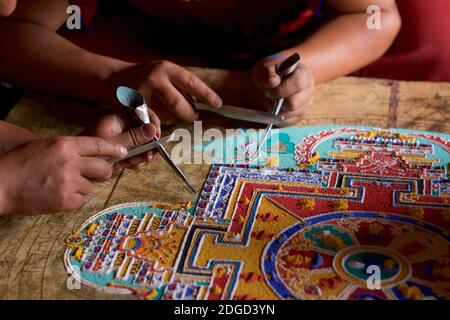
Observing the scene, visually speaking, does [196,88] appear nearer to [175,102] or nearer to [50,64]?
[175,102]

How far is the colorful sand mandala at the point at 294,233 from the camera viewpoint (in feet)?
2.56

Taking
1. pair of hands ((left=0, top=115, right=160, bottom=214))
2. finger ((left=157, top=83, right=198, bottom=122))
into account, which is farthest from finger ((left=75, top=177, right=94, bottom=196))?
finger ((left=157, top=83, right=198, bottom=122))

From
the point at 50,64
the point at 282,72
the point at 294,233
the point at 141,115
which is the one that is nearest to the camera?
the point at 294,233

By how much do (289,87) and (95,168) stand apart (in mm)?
375

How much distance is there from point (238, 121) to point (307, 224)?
32 centimetres

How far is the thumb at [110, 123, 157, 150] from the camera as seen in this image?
0.94 meters

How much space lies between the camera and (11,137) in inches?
39.4

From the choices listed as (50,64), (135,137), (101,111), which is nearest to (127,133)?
(135,137)

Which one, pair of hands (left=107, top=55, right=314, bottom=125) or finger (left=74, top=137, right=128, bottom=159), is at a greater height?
pair of hands (left=107, top=55, right=314, bottom=125)

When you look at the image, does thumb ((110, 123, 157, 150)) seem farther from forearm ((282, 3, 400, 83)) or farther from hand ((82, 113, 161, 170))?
forearm ((282, 3, 400, 83))

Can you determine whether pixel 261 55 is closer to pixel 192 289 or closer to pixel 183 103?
pixel 183 103

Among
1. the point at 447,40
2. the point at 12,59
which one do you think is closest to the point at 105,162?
the point at 12,59

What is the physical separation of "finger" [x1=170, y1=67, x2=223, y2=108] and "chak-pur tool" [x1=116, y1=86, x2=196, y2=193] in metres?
0.15
